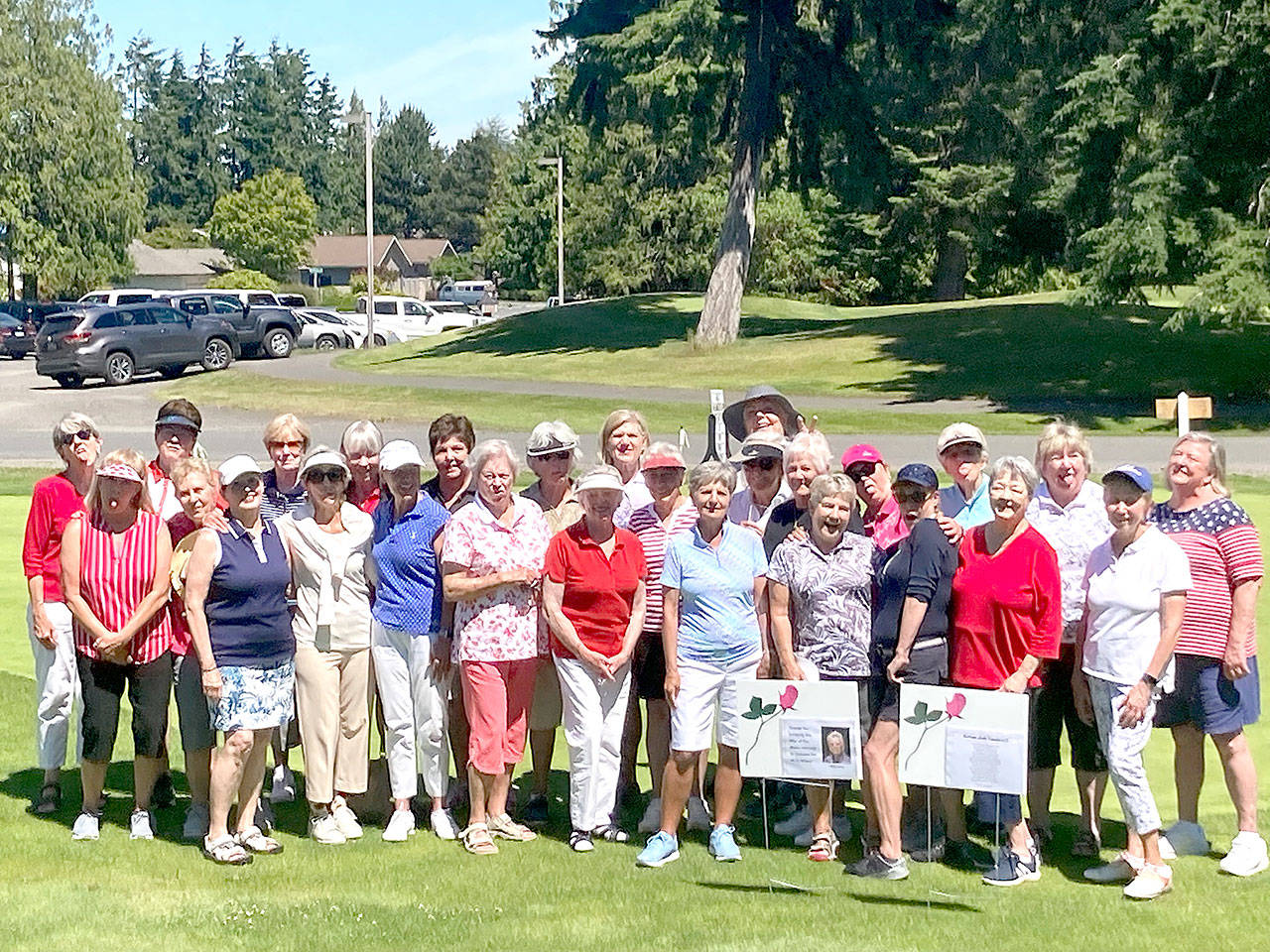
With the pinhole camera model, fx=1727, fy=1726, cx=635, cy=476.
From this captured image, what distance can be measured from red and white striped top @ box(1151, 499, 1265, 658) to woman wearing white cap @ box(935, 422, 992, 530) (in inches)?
32.8

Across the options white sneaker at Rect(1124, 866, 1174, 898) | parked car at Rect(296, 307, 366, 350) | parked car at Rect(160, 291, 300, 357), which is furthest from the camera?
parked car at Rect(296, 307, 366, 350)

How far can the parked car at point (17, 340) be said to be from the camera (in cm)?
4847

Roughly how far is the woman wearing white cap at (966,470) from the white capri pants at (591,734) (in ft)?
5.29

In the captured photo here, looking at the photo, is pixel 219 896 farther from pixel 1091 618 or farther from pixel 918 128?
pixel 918 128

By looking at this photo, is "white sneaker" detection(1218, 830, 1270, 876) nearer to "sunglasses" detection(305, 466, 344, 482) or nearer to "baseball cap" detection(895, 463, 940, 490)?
"baseball cap" detection(895, 463, 940, 490)

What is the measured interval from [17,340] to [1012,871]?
46.1m

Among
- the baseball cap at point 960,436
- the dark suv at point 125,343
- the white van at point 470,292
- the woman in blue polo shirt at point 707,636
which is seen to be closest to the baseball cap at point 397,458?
the woman in blue polo shirt at point 707,636

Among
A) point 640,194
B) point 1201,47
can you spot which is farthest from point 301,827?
point 640,194

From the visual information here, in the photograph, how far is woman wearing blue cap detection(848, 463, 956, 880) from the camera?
6785 mm

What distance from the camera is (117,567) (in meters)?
7.24

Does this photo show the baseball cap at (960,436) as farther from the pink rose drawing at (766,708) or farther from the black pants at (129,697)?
the black pants at (129,697)

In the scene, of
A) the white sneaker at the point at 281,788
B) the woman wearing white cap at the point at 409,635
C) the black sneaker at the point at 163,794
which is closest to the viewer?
the woman wearing white cap at the point at 409,635

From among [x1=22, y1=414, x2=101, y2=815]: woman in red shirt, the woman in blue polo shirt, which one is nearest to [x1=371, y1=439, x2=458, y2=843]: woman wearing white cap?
the woman in blue polo shirt

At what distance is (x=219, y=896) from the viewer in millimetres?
6664
